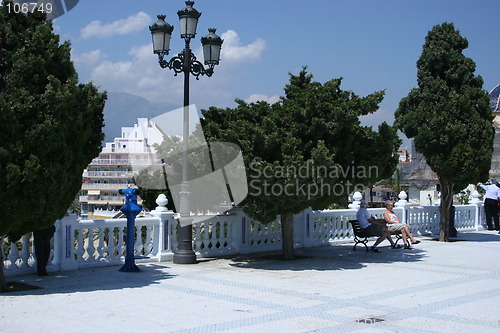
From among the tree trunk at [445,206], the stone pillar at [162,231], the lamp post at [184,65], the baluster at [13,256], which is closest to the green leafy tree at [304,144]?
the lamp post at [184,65]

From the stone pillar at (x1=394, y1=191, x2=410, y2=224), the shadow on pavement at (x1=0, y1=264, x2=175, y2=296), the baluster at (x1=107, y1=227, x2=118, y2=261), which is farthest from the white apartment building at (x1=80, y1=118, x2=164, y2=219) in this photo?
the shadow on pavement at (x1=0, y1=264, x2=175, y2=296)

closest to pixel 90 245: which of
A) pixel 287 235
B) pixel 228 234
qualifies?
pixel 228 234

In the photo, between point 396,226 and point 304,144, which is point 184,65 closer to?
point 304,144

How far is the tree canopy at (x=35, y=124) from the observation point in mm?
8742

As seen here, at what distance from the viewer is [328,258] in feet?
46.3

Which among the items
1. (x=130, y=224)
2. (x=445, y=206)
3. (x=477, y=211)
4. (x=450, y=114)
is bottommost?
(x=130, y=224)

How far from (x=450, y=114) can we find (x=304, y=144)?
6252 millimetres

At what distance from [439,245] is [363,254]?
10.6ft

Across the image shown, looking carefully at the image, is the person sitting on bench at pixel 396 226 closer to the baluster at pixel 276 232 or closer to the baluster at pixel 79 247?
the baluster at pixel 276 232

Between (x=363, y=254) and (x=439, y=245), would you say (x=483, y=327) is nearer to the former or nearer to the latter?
(x=363, y=254)

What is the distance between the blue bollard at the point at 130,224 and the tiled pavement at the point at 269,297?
260 mm

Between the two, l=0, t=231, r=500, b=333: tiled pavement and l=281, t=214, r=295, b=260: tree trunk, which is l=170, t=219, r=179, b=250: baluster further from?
l=281, t=214, r=295, b=260: tree trunk

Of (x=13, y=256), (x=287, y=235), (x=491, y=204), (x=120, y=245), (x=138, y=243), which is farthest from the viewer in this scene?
(x=491, y=204)

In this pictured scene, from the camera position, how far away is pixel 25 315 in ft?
25.7
